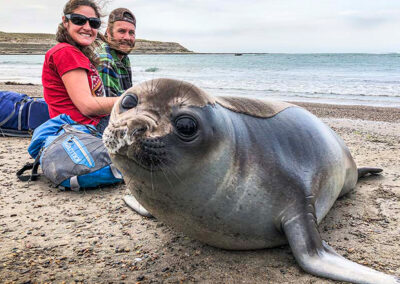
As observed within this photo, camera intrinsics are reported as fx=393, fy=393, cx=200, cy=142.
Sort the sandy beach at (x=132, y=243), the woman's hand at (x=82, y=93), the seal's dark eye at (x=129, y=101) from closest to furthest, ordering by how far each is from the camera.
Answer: the seal's dark eye at (x=129, y=101) → the sandy beach at (x=132, y=243) → the woman's hand at (x=82, y=93)

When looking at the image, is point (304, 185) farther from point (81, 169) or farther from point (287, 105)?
point (81, 169)

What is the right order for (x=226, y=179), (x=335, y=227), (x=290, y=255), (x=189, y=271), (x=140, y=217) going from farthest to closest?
(x=140, y=217) < (x=335, y=227) < (x=290, y=255) < (x=189, y=271) < (x=226, y=179)

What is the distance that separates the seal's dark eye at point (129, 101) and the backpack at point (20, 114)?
4174 mm

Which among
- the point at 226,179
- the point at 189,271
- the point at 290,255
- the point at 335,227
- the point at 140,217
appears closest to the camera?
the point at 226,179

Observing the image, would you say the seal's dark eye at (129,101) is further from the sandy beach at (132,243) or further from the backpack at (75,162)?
the backpack at (75,162)

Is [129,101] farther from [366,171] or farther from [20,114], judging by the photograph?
[20,114]

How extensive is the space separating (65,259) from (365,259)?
6.14ft

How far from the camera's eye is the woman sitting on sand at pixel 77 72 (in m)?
3.86

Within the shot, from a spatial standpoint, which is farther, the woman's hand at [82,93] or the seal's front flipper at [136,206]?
the woman's hand at [82,93]

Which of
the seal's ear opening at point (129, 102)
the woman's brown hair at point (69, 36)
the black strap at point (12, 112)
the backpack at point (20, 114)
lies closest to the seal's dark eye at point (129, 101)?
the seal's ear opening at point (129, 102)

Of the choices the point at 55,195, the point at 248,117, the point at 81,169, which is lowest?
the point at 55,195

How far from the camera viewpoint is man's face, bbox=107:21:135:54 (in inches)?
195

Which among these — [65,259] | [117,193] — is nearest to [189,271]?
[65,259]

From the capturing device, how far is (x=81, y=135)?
3871mm
